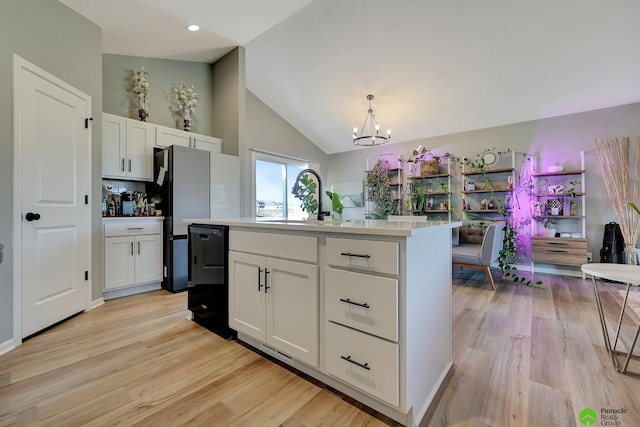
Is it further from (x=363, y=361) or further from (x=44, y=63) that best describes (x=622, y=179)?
(x=44, y=63)

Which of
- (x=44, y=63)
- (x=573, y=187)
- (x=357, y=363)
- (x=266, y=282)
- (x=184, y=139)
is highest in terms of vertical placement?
(x=44, y=63)

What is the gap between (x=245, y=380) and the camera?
1.56 m

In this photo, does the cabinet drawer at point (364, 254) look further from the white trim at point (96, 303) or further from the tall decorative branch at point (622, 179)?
the tall decorative branch at point (622, 179)

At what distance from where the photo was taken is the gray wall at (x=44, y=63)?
1.93m

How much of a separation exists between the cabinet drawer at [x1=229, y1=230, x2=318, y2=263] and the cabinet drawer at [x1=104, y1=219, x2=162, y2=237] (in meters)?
1.88

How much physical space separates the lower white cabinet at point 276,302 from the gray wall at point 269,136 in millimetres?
2415

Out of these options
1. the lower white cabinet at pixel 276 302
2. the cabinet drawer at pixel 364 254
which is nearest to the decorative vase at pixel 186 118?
the lower white cabinet at pixel 276 302

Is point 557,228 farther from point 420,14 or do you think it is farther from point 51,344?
point 51,344

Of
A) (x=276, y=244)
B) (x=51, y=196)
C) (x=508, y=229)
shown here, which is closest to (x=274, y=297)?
(x=276, y=244)

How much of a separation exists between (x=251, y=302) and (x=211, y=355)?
1.45 feet

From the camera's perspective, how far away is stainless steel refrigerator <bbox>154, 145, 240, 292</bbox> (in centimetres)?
328

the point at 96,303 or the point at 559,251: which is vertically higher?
the point at 559,251

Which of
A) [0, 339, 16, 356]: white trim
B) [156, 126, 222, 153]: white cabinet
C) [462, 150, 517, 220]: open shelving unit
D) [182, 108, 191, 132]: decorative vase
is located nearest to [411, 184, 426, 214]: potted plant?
[462, 150, 517, 220]: open shelving unit

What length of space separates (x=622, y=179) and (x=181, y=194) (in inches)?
221
